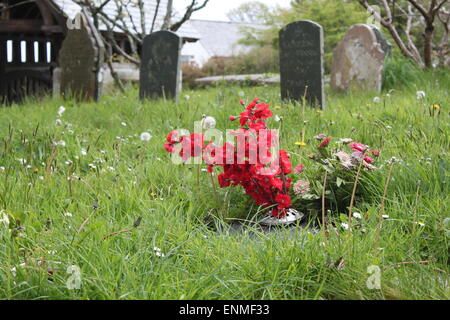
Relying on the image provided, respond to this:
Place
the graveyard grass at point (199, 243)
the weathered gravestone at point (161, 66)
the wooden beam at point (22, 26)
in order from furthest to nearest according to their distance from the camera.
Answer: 1. the wooden beam at point (22, 26)
2. the weathered gravestone at point (161, 66)
3. the graveyard grass at point (199, 243)

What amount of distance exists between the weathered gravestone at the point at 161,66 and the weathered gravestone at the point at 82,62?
36.8 inches

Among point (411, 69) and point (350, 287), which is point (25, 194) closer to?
point (350, 287)

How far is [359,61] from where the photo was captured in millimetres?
8961

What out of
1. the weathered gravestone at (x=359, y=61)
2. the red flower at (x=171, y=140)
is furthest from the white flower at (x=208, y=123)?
the weathered gravestone at (x=359, y=61)

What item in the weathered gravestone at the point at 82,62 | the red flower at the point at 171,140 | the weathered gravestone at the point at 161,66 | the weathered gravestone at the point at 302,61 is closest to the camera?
the red flower at the point at 171,140

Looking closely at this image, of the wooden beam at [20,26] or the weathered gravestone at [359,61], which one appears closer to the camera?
the weathered gravestone at [359,61]

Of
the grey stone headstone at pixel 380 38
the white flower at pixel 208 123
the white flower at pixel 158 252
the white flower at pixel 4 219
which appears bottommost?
the white flower at pixel 158 252

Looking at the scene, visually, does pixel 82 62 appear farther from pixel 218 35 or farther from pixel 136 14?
pixel 218 35

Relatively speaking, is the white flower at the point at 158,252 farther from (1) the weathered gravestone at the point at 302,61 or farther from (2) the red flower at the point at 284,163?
(1) the weathered gravestone at the point at 302,61

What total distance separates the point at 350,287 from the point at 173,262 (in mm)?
804

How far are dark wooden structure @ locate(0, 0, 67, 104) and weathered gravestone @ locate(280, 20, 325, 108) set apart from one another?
6093 millimetres

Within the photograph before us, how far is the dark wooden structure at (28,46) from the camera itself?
12.1m

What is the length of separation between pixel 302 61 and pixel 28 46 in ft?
29.1

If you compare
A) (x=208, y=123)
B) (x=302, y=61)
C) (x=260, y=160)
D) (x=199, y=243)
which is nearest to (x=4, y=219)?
(x=199, y=243)
